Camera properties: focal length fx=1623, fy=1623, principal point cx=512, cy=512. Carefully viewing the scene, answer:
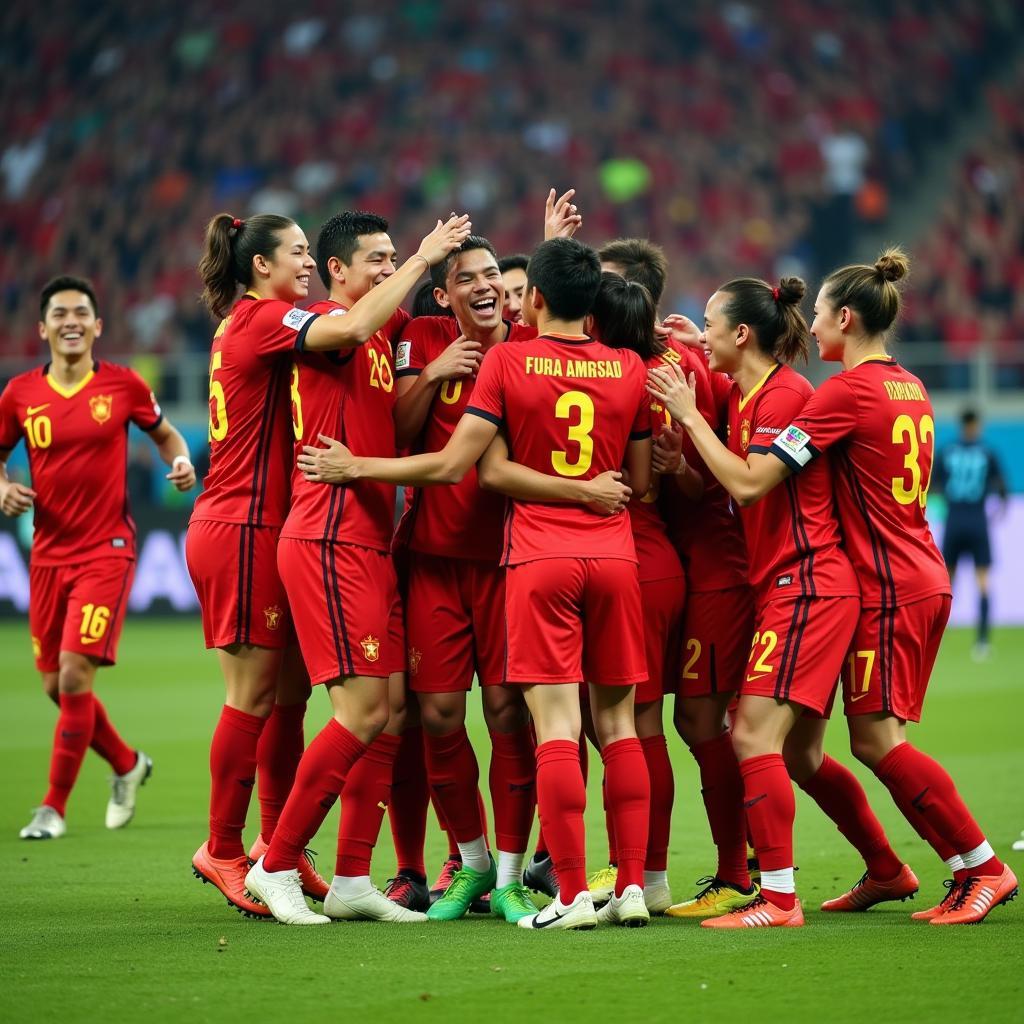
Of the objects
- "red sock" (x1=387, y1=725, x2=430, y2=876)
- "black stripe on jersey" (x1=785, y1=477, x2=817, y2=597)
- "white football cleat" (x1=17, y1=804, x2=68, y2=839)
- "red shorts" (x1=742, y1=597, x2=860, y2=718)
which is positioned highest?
"black stripe on jersey" (x1=785, y1=477, x2=817, y2=597)

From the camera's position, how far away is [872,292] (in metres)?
5.32

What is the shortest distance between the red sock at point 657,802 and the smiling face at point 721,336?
1.28 meters

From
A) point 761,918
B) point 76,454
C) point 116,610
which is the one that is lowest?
point 761,918

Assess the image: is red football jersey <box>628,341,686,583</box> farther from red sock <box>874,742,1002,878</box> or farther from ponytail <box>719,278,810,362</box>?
red sock <box>874,742,1002,878</box>

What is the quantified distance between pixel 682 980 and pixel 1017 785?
4641 millimetres

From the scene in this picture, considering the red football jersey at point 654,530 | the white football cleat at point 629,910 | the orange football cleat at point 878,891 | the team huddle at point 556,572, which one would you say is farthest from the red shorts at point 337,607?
the orange football cleat at point 878,891

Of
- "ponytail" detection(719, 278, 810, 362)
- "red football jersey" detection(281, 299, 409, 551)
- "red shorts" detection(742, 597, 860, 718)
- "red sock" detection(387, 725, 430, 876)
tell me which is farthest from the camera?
"red sock" detection(387, 725, 430, 876)

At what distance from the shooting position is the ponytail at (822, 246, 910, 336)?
17.5ft

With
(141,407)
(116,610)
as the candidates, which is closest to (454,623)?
(116,610)

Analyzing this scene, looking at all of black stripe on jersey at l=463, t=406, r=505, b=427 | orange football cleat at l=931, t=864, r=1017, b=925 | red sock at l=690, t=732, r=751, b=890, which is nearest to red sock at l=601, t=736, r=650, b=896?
red sock at l=690, t=732, r=751, b=890

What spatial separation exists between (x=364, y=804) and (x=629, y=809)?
90 cm

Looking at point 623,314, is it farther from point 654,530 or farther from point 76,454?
point 76,454

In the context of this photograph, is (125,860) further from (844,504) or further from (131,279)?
(131,279)

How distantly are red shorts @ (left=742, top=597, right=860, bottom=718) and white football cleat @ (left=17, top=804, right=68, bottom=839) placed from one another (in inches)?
150
